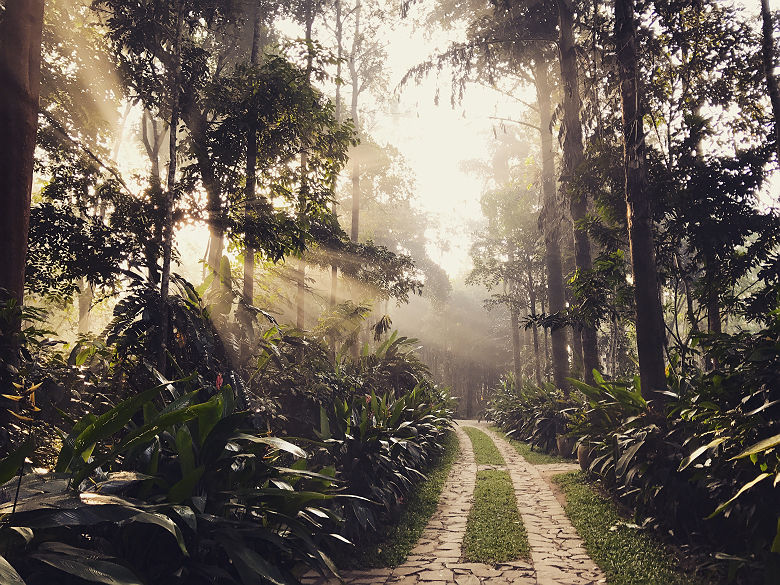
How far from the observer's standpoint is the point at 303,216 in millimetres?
6074

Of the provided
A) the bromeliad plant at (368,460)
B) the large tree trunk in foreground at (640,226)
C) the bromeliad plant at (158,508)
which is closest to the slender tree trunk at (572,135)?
the large tree trunk in foreground at (640,226)

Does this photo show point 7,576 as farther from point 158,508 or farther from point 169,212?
point 169,212

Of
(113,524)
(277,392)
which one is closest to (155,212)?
(277,392)

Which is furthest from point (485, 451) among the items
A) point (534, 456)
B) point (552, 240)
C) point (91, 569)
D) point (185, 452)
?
point (91, 569)

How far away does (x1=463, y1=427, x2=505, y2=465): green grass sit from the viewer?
10.3 m

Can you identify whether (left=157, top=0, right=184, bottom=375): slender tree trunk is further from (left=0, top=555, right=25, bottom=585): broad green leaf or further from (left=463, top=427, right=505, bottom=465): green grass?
(left=463, top=427, right=505, bottom=465): green grass

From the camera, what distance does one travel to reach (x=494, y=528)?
5.48 meters

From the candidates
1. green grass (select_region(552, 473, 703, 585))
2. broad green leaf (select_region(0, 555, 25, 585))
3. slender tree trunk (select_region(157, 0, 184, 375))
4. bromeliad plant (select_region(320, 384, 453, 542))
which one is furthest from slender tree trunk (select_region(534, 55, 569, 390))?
broad green leaf (select_region(0, 555, 25, 585))

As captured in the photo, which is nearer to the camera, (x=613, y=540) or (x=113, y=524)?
(x=113, y=524)

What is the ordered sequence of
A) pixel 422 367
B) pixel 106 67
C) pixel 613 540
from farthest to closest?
pixel 422 367
pixel 106 67
pixel 613 540

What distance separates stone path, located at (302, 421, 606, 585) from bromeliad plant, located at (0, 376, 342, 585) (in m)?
1.25

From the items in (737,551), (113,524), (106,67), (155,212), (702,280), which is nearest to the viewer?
(113,524)

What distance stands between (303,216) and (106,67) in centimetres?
670

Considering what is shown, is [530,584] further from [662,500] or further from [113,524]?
[113,524]
